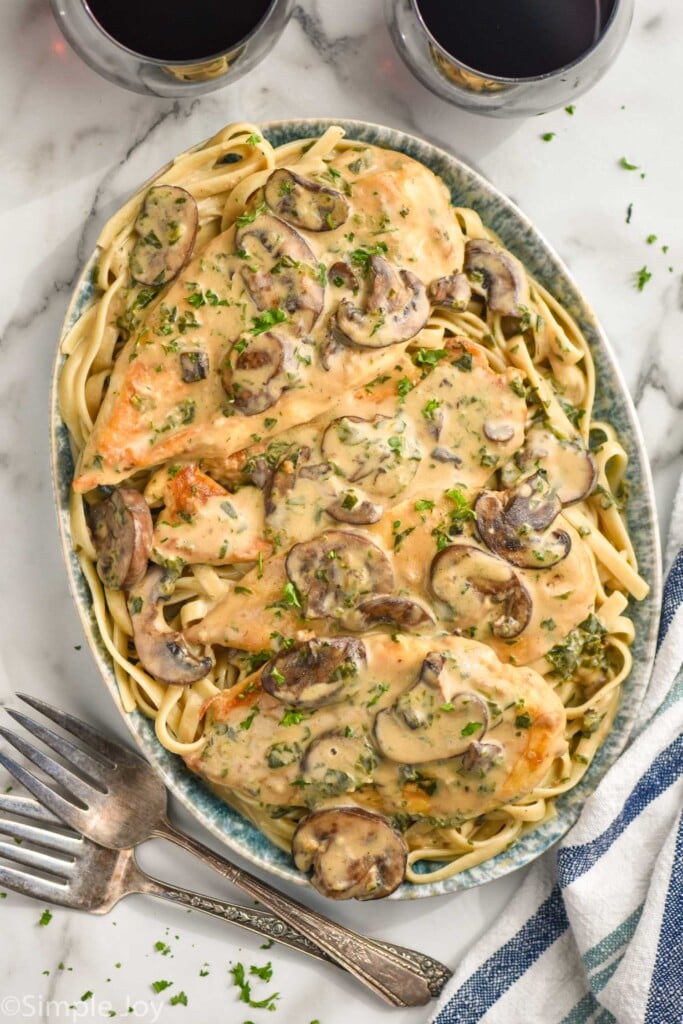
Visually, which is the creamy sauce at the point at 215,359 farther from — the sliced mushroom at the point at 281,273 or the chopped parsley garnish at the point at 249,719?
the chopped parsley garnish at the point at 249,719

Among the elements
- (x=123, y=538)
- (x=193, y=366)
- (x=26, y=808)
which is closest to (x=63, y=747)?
(x=26, y=808)

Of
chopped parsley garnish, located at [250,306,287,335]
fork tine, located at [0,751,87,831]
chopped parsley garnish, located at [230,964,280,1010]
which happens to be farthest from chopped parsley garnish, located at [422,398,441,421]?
chopped parsley garnish, located at [230,964,280,1010]

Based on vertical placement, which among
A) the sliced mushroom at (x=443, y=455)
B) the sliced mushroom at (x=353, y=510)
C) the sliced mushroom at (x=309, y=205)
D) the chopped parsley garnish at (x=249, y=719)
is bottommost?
the chopped parsley garnish at (x=249, y=719)

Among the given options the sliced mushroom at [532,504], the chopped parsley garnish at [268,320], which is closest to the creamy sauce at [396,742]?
the sliced mushroom at [532,504]

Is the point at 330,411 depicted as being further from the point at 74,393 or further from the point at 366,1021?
the point at 366,1021

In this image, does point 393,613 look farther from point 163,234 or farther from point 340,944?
point 163,234
